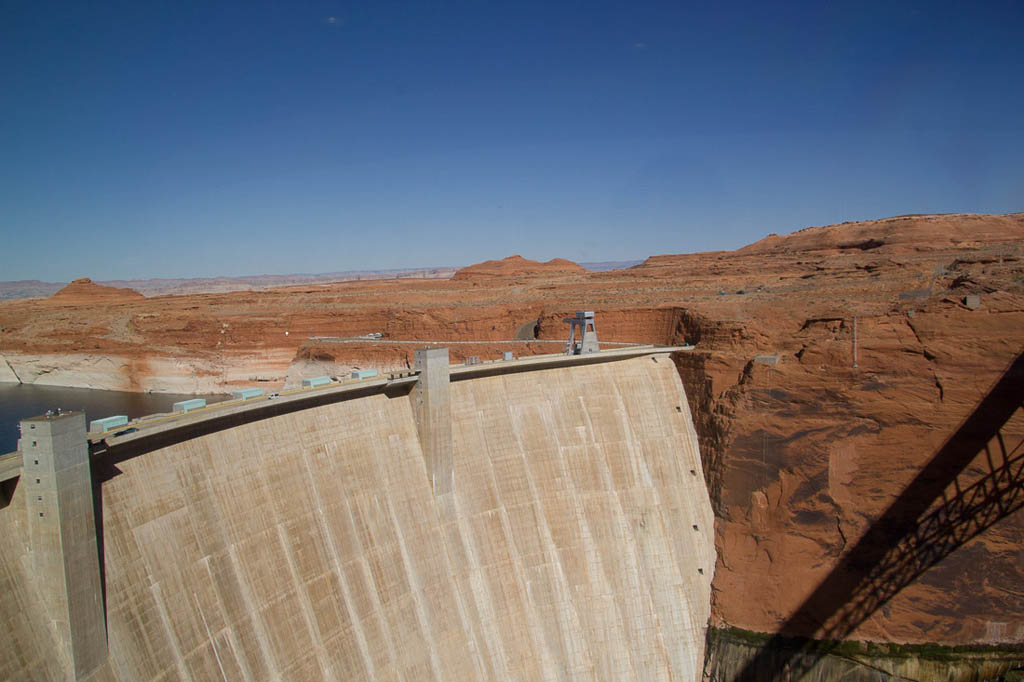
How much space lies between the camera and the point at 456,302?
1694 inches

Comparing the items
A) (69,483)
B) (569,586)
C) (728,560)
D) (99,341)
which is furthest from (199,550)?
(99,341)

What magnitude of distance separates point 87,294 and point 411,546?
2584 inches

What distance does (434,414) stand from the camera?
62.1ft

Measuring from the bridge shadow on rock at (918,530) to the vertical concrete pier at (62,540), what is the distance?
18.9 metres

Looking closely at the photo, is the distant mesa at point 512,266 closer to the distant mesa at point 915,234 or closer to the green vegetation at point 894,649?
A: the distant mesa at point 915,234

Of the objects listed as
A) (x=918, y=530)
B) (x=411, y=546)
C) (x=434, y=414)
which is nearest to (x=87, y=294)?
(x=434, y=414)

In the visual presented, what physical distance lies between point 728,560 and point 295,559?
14757 mm

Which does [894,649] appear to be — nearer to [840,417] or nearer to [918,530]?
[918,530]

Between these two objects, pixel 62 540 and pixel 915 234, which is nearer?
pixel 62 540

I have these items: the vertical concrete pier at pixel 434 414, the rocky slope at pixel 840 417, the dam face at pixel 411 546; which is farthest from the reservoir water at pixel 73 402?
the rocky slope at pixel 840 417

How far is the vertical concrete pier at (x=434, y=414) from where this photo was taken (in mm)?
18781

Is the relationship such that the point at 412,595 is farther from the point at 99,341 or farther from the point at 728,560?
the point at 99,341

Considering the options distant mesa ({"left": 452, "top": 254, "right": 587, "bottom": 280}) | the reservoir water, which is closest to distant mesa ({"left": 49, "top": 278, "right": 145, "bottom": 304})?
the reservoir water

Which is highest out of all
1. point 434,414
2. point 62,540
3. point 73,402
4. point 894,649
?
point 434,414
